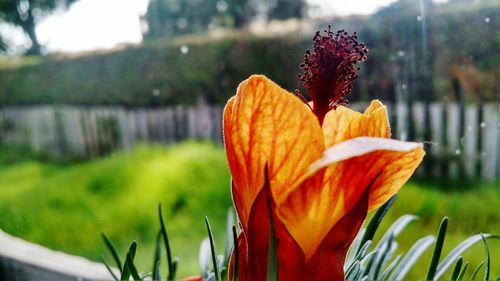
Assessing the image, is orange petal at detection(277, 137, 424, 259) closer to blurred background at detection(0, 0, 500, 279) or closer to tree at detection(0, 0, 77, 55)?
blurred background at detection(0, 0, 500, 279)

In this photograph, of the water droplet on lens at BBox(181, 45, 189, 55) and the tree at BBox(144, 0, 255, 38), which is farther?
the tree at BBox(144, 0, 255, 38)

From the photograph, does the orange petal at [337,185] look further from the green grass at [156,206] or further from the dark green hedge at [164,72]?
the dark green hedge at [164,72]

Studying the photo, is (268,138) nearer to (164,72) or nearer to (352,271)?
(352,271)

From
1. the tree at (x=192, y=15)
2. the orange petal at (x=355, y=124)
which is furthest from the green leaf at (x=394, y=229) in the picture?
the tree at (x=192, y=15)

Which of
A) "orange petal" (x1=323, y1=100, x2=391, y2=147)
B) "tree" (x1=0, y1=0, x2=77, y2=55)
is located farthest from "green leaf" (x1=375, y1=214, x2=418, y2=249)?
"tree" (x1=0, y1=0, x2=77, y2=55)

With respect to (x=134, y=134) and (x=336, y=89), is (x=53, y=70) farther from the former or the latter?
(x=336, y=89)

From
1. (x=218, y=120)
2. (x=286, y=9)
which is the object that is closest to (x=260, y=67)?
(x=218, y=120)

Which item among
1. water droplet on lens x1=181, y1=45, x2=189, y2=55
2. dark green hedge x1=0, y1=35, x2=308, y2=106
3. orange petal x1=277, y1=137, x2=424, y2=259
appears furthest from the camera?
water droplet on lens x1=181, y1=45, x2=189, y2=55

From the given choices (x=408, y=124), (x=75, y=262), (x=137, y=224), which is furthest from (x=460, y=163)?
(x=75, y=262)
